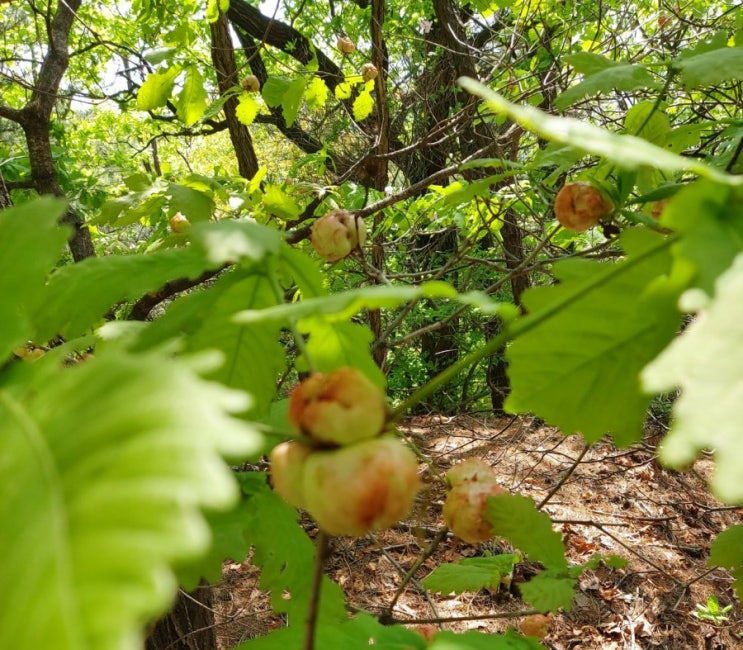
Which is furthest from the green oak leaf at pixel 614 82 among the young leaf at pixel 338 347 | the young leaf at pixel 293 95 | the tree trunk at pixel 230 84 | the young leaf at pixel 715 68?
the tree trunk at pixel 230 84

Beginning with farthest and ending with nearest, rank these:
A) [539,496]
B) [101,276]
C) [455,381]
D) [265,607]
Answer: [455,381] < [539,496] < [265,607] < [101,276]

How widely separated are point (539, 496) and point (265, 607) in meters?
1.99

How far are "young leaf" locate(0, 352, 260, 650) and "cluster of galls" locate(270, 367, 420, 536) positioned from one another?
0.55 feet

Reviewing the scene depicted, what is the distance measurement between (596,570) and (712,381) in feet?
11.4

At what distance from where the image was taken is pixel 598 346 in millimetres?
757

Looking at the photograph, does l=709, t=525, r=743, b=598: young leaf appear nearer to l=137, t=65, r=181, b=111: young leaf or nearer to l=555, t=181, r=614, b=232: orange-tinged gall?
l=555, t=181, r=614, b=232: orange-tinged gall

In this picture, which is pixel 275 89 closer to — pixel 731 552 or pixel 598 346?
pixel 598 346

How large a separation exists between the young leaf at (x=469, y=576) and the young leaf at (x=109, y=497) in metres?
1.18

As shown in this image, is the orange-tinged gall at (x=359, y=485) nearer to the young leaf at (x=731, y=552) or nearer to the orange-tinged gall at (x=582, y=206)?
the orange-tinged gall at (x=582, y=206)

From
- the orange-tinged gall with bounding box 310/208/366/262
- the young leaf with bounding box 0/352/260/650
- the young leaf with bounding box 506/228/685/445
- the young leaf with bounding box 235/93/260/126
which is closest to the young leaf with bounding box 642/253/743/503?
the young leaf with bounding box 506/228/685/445

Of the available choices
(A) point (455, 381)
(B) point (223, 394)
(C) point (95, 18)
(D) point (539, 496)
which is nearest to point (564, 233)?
(D) point (539, 496)

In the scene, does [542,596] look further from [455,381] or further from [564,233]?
[455,381]

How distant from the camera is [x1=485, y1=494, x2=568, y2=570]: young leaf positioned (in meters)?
1.03

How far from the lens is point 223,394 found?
43cm
